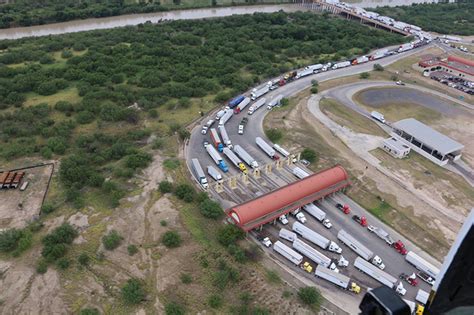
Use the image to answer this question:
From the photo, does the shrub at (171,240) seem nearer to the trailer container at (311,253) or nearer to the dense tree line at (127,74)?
the dense tree line at (127,74)

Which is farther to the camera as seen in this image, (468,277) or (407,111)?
(407,111)

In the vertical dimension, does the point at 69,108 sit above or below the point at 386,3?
below

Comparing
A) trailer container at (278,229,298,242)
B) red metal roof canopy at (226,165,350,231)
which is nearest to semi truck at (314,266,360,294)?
trailer container at (278,229,298,242)

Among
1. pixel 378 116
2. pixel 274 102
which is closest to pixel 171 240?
pixel 274 102

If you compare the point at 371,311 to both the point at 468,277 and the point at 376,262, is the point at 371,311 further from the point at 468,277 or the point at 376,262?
the point at 376,262

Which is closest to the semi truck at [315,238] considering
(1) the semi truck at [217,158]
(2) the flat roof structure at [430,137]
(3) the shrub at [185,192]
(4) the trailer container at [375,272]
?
(4) the trailer container at [375,272]

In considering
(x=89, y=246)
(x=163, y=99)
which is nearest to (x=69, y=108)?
(x=163, y=99)

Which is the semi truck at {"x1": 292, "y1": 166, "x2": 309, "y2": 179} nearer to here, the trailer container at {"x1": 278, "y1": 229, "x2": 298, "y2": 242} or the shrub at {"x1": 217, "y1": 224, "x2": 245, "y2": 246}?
the trailer container at {"x1": 278, "y1": 229, "x2": 298, "y2": 242}
